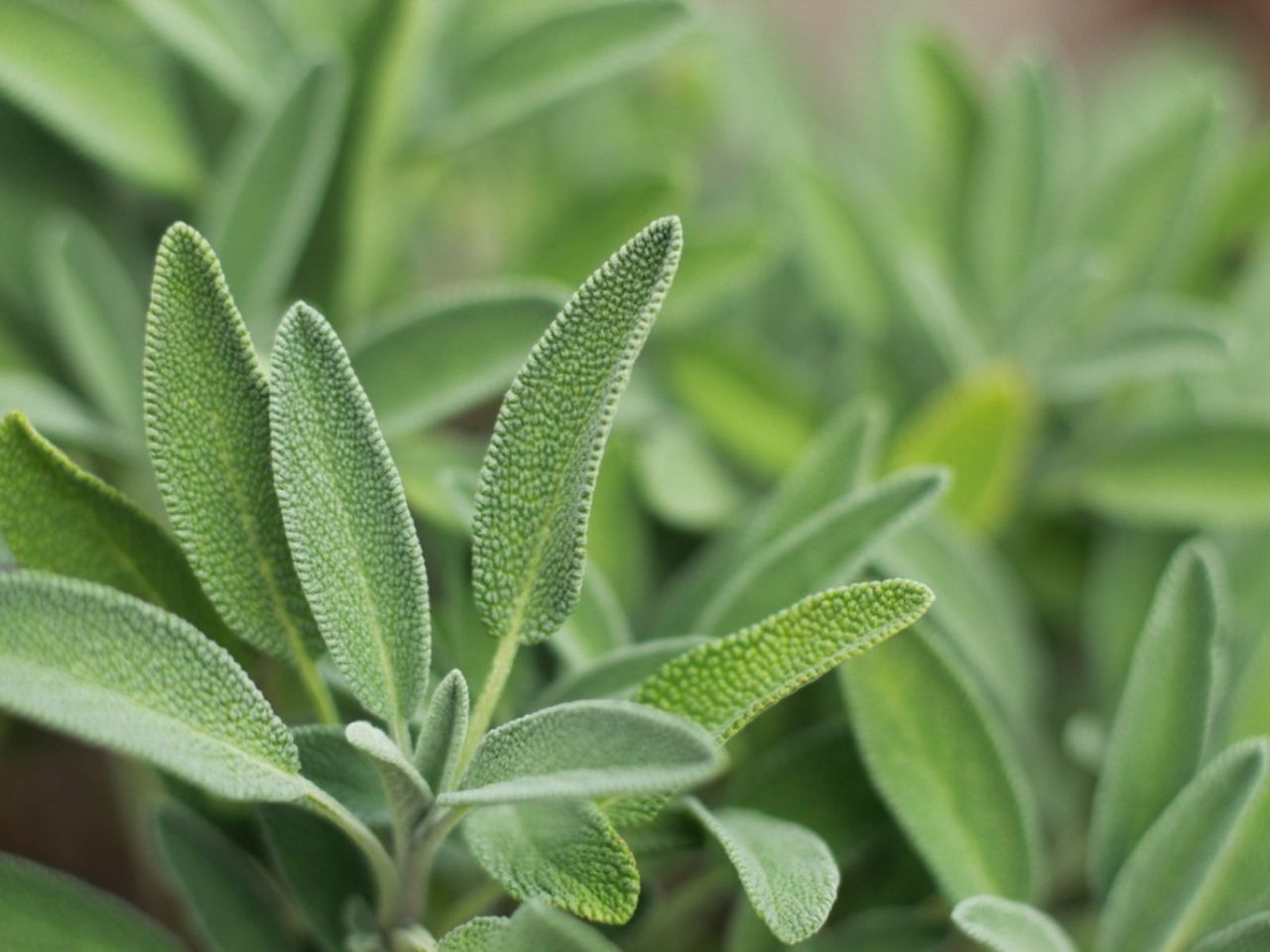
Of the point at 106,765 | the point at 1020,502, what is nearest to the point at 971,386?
the point at 1020,502

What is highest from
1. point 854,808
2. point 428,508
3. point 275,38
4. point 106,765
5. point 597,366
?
point 275,38

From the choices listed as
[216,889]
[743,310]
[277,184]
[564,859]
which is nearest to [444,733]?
[564,859]

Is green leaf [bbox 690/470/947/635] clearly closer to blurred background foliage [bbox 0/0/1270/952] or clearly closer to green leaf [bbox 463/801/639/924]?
blurred background foliage [bbox 0/0/1270/952]

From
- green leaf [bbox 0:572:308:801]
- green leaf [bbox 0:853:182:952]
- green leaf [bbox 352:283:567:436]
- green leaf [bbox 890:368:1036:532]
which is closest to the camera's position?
green leaf [bbox 0:572:308:801]

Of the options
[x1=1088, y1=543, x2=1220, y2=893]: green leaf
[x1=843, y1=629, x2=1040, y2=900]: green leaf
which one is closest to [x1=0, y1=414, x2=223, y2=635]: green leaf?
[x1=843, y1=629, x2=1040, y2=900]: green leaf

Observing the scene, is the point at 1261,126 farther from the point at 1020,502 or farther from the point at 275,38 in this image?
the point at 275,38

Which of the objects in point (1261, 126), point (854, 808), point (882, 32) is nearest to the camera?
point (854, 808)

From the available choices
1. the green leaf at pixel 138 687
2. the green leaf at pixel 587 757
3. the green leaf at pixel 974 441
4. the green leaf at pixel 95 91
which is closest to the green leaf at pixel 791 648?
the green leaf at pixel 587 757
